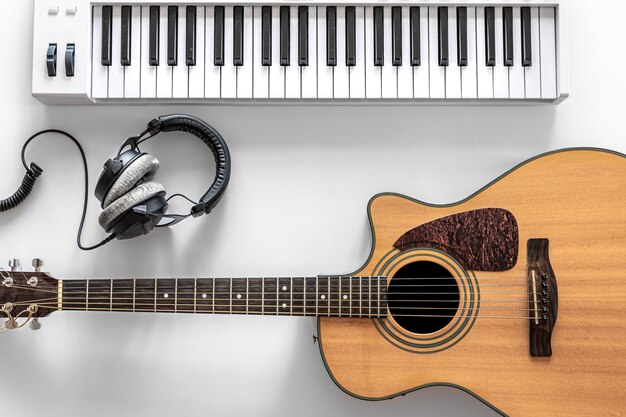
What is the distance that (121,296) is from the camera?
125 cm

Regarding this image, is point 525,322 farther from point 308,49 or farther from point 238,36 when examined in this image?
point 238,36

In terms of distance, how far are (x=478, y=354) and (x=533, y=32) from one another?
78cm

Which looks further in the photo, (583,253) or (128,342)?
(128,342)

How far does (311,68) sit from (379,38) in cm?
18

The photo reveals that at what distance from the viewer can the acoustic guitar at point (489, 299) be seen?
124 centimetres

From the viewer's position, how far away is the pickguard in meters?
1.26

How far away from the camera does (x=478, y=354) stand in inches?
49.2

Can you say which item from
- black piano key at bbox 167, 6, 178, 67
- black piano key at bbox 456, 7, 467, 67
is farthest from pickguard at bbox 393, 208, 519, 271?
black piano key at bbox 167, 6, 178, 67

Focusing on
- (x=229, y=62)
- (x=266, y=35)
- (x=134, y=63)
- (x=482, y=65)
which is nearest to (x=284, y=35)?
(x=266, y=35)

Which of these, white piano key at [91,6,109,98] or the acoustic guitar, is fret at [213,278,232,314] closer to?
the acoustic guitar

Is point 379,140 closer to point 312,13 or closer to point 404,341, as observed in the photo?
point 312,13

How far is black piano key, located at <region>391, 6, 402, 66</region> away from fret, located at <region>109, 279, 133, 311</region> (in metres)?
0.82

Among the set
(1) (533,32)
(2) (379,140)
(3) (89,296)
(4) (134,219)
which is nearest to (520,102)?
(1) (533,32)

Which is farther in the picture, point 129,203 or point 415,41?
point 415,41
